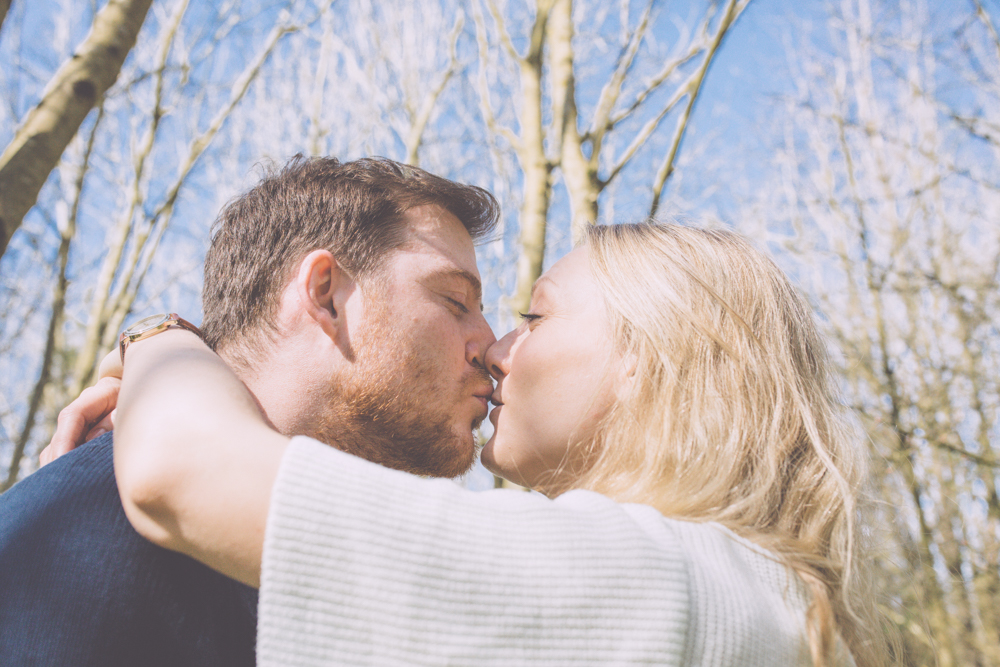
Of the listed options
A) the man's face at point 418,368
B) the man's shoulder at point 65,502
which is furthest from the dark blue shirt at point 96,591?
the man's face at point 418,368

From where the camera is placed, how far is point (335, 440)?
192 centimetres

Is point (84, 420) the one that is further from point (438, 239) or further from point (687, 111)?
point (687, 111)

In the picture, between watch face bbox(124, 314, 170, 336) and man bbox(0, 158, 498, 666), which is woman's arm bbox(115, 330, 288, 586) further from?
watch face bbox(124, 314, 170, 336)

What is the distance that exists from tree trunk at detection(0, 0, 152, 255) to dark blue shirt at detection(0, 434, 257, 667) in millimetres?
645

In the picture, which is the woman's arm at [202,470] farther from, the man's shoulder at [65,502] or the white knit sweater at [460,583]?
the man's shoulder at [65,502]

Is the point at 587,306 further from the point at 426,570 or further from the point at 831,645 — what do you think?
the point at 426,570

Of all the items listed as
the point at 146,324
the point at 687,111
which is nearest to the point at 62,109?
the point at 146,324

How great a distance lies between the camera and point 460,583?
84cm

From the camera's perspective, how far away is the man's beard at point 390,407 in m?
1.91

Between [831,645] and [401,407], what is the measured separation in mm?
1218

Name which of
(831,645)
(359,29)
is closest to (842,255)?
(359,29)

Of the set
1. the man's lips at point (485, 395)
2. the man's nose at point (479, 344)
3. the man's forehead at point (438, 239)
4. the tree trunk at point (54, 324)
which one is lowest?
the tree trunk at point (54, 324)

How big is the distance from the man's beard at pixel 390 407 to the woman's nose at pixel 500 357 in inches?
3.1

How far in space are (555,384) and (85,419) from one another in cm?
118
